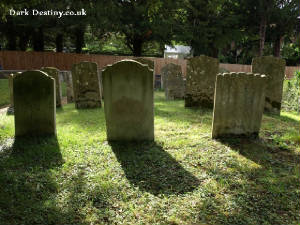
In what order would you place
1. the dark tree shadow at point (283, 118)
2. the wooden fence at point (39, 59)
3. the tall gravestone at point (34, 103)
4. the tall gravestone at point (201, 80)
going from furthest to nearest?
the wooden fence at point (39, 59)
the tall gravestone at point (201, 80)
the dark tree shadow at point (283, 118)
the tall gravestone at point (34, 103)

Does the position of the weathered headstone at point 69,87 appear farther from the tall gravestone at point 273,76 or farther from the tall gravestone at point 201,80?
the tall gravestone at point 273,76

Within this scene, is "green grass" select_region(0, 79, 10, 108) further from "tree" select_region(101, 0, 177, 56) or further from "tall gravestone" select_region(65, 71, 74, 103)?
"tree" select_region(101, 0, 177, 56)

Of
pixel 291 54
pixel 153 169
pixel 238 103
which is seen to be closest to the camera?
pixel 153 169

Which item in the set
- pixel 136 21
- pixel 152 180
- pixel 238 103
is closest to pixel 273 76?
pixel 238 103

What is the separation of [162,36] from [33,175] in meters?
22.2

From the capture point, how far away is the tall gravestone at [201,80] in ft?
27.8

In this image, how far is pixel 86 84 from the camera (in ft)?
29.0

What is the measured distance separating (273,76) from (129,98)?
511 cm

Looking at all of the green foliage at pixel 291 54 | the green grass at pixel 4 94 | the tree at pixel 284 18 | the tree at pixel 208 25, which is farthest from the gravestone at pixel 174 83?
the green foliage at pixel 291 54

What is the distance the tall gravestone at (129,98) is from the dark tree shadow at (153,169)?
0.34m

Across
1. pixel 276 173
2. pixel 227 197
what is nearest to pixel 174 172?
pixel 227 197

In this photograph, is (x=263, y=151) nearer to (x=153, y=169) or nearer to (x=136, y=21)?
(x=153, y=169)

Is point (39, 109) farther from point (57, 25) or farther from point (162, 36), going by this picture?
point (162, 36)

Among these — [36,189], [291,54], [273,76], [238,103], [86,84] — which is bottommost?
[36,189]
